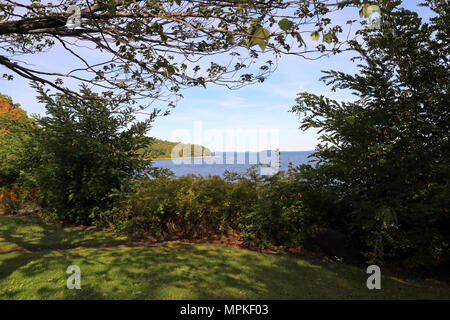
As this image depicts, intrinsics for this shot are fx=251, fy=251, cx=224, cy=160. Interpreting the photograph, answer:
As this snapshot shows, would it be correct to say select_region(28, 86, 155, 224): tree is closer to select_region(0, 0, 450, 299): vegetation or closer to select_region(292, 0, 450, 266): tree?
select_region(0, 0, 450, 299): vegetation

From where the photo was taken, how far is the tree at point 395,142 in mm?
5215

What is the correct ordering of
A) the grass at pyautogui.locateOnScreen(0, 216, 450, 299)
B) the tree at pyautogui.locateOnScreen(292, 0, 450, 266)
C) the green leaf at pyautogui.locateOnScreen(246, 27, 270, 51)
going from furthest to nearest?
the tree at pyautogui.locateOnScreen(292, 0, 450, 266)
the grass at pyautogui.locateOnScreen(0, 216, 450, 299)
the green leaf at pyautogui.locateOnScreen(246, 27, 270, 51)

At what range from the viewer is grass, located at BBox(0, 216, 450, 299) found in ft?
13.9

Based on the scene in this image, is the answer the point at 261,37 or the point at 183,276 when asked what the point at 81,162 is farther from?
the point at 261,37

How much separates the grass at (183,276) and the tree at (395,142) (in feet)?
3.69

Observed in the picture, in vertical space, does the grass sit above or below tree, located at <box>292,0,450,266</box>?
below

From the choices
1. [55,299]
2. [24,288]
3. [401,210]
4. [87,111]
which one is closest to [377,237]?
[401,210]

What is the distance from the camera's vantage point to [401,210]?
498cm

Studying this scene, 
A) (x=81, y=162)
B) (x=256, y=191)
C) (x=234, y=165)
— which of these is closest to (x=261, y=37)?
(x=256, y=191)

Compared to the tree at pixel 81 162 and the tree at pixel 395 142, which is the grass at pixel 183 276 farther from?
the tree at pixel 81 162

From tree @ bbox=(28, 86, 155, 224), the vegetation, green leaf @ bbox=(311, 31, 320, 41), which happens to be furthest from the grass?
green leaf @ bbox=(311, 31, 320, 41)

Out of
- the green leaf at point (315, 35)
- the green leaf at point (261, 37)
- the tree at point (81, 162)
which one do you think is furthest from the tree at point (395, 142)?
the tree at point (81, 162)

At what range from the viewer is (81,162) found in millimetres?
9711

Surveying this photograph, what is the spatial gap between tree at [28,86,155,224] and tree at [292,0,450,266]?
7199 mm
